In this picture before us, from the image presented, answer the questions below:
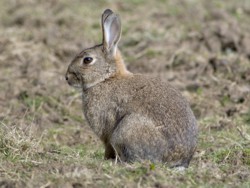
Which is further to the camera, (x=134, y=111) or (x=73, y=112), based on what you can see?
(x=73, y=112)

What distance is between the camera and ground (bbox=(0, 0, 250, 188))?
20.5 ft

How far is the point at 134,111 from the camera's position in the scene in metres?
7.00

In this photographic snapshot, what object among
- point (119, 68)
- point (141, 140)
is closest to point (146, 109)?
point (141, 140)

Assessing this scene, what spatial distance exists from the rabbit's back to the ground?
0.29 meters

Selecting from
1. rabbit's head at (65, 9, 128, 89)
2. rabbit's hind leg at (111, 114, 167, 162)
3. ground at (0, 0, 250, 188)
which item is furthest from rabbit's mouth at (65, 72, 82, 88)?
rabbit's hind leg at (111, 114, 167, 162)

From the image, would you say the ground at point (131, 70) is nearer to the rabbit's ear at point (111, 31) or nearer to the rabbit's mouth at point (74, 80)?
the rabbit's mouth at point (74, 80)

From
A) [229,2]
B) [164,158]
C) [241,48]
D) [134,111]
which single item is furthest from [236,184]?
[229,2]

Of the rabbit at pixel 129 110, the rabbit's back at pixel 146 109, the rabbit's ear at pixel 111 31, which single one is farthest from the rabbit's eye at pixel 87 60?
the rabbit's back at pixel 146 109

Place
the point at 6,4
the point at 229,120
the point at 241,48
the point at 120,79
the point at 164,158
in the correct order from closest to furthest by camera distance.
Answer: the point at 164,158, the point at 120,79, the point at 229,120, the point at 241,48, the point at 6,4

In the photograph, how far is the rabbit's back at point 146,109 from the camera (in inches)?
268

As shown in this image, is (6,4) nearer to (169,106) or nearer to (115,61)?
(115,61)

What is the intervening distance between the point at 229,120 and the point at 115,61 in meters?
1.82

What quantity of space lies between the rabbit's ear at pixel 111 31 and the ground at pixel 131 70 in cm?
113

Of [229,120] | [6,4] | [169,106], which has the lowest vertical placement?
[229,120]
